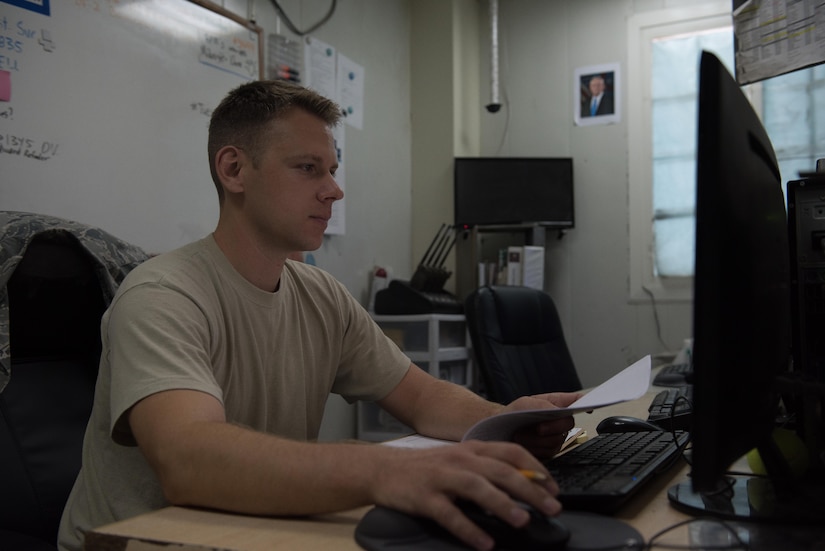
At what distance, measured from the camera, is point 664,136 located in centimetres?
357

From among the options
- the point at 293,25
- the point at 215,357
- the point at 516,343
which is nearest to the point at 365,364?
the point at 215,357

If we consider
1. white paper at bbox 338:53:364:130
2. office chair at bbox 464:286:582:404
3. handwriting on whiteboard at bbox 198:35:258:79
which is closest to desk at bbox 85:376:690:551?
office chair at bbox 464:286:582:404

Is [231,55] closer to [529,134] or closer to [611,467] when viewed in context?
[529,134]

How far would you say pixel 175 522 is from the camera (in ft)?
2.09

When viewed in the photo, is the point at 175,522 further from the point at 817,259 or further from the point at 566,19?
the point at 566,19

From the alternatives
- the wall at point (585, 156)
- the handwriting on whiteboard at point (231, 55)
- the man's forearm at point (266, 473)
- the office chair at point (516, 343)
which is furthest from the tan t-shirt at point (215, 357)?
the wall at point (585, 156)

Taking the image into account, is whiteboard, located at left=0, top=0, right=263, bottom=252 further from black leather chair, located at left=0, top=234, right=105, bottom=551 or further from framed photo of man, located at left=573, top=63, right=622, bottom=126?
framed photo of man, located at left=573, top=63, right=622, bottom=126

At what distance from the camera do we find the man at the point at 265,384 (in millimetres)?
613

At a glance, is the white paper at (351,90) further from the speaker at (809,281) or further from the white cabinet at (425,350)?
the speaker at (809,281)

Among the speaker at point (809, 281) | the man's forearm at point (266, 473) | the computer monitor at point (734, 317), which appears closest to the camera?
the computer monitor at point (734, 317)

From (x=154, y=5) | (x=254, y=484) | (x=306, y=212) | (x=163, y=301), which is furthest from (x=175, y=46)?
(x=254, y=484)

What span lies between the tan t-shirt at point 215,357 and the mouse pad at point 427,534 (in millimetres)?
307

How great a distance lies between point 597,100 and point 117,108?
8.48 feet

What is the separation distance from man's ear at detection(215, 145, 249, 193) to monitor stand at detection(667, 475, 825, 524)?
0.83 metres
